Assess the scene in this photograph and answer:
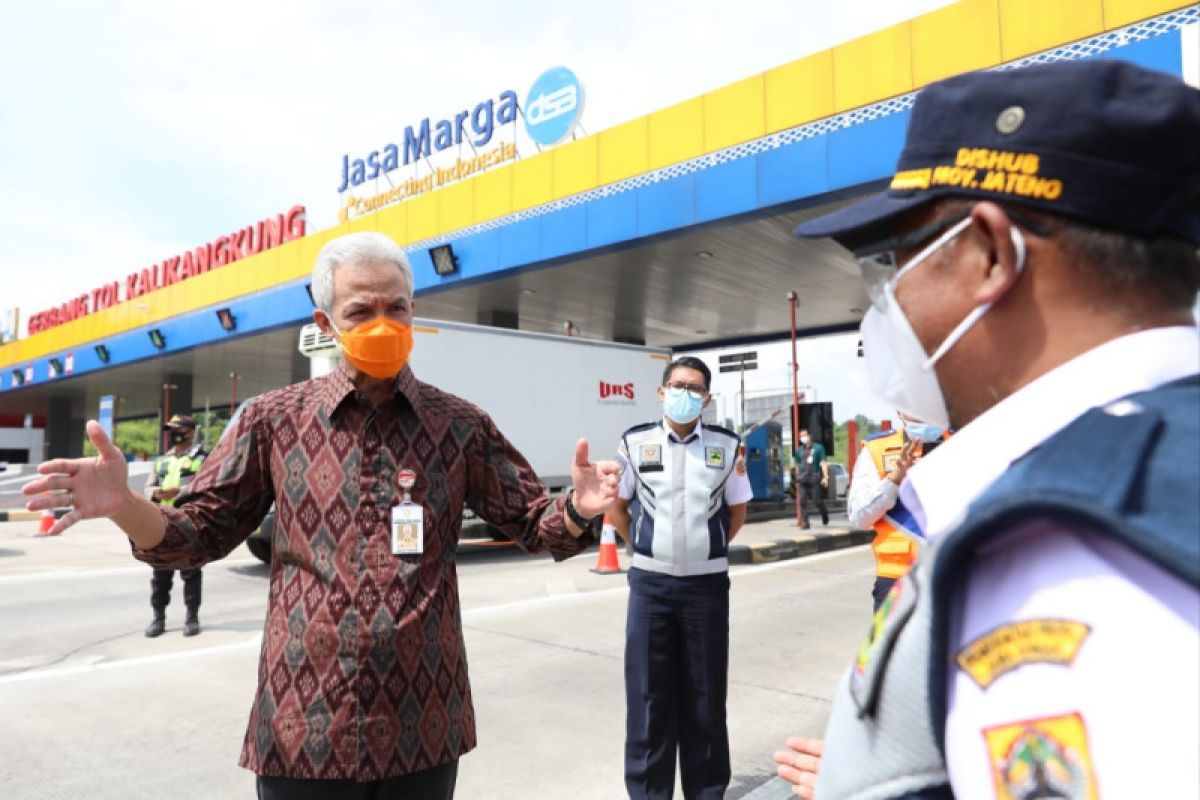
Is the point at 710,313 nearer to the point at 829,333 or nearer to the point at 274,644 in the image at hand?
the point at 829,333

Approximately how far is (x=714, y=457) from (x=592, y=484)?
172 centimetres

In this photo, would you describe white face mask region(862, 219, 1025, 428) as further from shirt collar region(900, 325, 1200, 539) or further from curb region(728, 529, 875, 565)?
curb region(728, 529, 875, 565)

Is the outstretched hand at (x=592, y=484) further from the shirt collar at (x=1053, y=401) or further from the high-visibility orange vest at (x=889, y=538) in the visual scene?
the high-visibility orange vest at (x=889, y=538)

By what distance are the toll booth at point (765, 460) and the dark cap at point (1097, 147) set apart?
1659 centimetres

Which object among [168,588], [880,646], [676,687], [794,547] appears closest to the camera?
[880,646]

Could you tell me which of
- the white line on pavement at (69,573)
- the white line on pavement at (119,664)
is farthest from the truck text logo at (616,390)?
the white line on pavement at (119,664)

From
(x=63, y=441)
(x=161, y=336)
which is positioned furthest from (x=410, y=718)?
(x=63, y=441)

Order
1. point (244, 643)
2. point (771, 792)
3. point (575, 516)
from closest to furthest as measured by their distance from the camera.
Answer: point (575, 516) < point (771, 792) < point (244, 643)

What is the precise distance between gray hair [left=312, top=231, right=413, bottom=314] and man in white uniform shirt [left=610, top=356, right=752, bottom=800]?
5.60ft

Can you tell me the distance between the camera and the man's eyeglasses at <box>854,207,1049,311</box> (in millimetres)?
841

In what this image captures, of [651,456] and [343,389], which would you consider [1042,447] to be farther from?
[651,456]

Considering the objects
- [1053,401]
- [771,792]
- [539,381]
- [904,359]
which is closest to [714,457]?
[771,792]

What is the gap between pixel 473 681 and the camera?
5.33 metres

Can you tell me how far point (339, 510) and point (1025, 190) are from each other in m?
1.74
